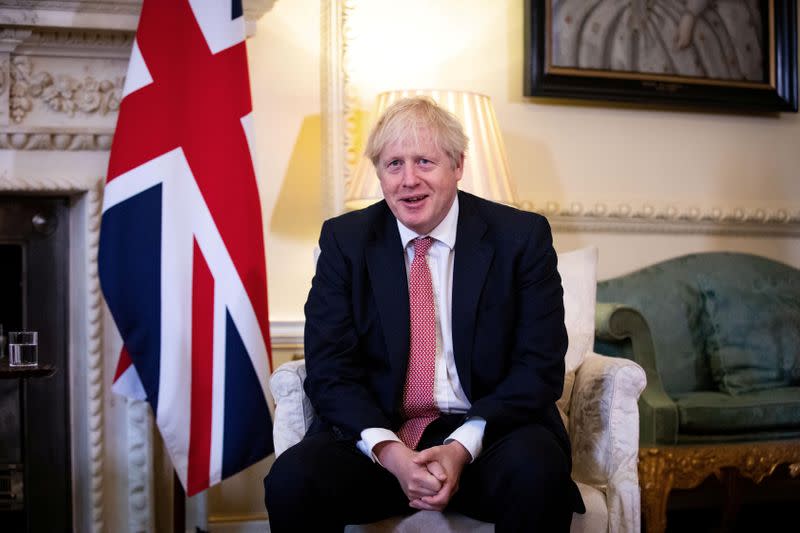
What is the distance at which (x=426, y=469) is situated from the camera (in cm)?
172

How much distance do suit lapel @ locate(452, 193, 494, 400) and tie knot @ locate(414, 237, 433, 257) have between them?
0.07m

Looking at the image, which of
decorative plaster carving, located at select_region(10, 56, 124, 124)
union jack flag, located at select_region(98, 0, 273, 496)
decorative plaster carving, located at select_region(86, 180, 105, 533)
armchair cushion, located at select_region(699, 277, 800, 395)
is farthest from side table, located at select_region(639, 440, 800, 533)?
decorative plaster carving, located at select_region(10, 56, 124, 124)

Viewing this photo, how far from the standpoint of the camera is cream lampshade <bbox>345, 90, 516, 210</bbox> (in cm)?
269

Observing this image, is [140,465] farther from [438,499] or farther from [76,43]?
[438,499]

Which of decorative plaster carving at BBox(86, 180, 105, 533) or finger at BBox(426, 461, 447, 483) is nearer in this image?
finger at BBox(426, 461, 447, 483)

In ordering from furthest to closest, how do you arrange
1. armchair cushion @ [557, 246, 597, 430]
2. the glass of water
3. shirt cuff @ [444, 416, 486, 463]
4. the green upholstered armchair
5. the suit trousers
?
the green upholstered armchair → armchair cushion @ [557, 246, 597, 430] → the glass of water → shirt cuff @ [444, 416, 486, 463] → the suit trousers

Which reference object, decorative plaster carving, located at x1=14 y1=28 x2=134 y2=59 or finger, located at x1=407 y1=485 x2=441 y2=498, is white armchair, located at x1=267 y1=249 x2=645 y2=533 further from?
decorative plaster carving, located at x1=14 y1=28 x2=134 y2=59

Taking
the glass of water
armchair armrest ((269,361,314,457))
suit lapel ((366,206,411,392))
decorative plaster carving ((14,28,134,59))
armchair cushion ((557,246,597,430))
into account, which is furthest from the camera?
decorative plaster carving ((14,28,134,59))

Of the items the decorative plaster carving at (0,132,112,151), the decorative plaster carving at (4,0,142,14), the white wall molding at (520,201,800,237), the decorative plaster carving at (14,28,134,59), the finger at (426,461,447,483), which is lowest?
the finger at (426,461,447,483)

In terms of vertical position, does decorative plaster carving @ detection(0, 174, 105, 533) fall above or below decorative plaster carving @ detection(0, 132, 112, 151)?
below

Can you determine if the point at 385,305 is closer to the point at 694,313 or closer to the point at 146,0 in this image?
the point at 146,0

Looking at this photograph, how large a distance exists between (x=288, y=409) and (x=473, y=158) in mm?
1096

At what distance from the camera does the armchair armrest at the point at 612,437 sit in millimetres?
1970

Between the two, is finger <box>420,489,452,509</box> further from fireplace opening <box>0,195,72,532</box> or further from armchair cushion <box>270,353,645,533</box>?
fireplace opening <box>0,195,72,532</box>
